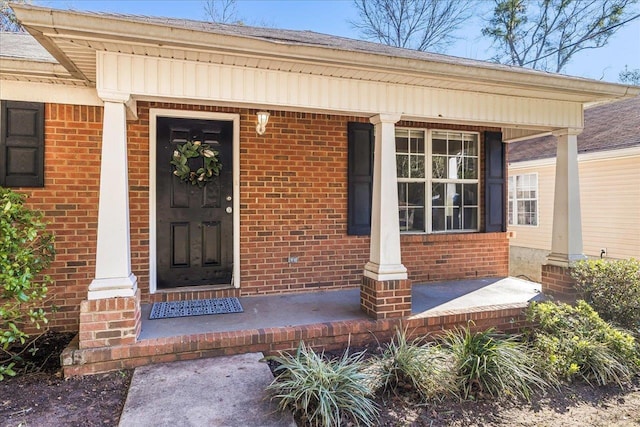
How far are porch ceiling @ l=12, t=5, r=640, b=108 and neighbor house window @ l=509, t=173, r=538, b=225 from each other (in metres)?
6.54

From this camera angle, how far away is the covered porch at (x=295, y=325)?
3301 mm

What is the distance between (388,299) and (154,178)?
9.55 ft

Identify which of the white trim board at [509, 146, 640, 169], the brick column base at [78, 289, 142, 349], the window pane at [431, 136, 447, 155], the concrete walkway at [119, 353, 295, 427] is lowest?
the concrete walkway at [119, 353, 295, 427]

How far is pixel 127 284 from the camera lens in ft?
10.9

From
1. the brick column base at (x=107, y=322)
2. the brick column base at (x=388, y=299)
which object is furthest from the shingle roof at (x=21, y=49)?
the brick column base at (x=388, y=299)

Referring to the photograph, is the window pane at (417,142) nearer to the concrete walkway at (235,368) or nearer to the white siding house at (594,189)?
the concrete walkway at (235,368)

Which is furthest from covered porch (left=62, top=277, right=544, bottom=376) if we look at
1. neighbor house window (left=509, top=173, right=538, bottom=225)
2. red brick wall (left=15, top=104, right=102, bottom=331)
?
neighbor house window (left=509, top=173, right=538, bottom=225)

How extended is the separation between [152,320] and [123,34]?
2555 millimetres

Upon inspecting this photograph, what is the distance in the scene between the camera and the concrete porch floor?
3.79 meters

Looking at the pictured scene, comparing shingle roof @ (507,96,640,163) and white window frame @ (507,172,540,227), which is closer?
shingle roof @ (507,96,640,163)

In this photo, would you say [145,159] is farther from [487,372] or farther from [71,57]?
[487,372]

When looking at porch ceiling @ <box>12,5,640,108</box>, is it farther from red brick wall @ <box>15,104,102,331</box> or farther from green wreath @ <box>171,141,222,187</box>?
green wreath @ <box>171,141,222,187</box>

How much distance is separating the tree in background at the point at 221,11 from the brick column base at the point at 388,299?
38.5 ft

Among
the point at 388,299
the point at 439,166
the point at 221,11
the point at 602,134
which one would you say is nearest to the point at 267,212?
the point at 388,299
